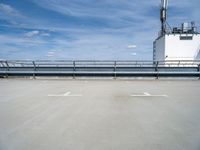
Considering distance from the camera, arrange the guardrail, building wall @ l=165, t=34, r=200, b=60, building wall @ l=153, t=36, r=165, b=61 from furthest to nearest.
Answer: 1. building wall @ l=153, t=36, r=165, b=61
2. building wall @ l=165, t=34, r=200, b=60
3. the guardrail

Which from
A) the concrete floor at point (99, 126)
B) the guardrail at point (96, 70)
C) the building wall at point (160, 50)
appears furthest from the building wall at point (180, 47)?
the concrete floor at point (99, 126)

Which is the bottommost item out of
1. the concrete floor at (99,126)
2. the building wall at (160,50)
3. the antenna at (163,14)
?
the concrete floor at (99,126)

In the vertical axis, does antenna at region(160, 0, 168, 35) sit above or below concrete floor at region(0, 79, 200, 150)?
above

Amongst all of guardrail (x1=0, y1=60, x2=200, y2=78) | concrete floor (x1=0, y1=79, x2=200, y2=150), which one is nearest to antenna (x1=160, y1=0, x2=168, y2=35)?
guardrail (x1=0, y1=60, x2=200, y2=78)

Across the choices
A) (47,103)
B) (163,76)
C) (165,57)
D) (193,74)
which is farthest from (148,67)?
(165,57)

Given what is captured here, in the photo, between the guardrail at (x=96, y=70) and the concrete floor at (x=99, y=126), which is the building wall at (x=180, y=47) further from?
the concrete floor at (x=99, y=126)

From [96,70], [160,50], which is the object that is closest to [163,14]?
[160,50]

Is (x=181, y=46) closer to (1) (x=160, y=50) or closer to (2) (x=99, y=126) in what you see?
(1) (x=160, y=50)

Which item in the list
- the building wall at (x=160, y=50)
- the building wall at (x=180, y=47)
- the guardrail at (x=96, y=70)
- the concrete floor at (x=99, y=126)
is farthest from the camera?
the building wall at (x=160, y=50)

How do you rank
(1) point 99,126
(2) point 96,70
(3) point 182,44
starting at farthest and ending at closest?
(3) point 182,44, (2) point 96,70, (1) point 99,126

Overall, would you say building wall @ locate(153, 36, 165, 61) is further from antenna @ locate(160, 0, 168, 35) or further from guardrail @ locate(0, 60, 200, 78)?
guardrail @ locate(0, 60, 200, 78)

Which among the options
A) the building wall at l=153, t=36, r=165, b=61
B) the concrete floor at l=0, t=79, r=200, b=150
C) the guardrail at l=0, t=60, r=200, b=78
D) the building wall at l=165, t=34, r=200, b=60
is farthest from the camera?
the building wall at l=153, t=36, r=165, b=61

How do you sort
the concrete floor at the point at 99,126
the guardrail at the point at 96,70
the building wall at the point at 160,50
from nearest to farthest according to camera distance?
the concrete floor at the point at 99,126, the guardrail at the point at 96,70, the building wall at the point at 160,50

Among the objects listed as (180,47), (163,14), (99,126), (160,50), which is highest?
(163,14)
